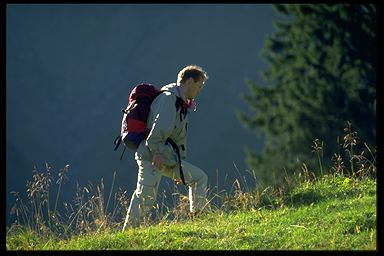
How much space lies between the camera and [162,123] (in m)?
8.77

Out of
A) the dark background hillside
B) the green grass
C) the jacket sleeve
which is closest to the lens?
the green grass

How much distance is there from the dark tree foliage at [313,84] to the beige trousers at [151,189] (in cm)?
1800

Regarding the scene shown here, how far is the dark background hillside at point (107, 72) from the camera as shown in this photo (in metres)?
146

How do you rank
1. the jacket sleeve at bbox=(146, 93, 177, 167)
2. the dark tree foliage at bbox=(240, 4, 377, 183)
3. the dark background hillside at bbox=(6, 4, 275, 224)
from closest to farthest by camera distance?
1. the jacket sleeve at bbox=(146, 93, 177, 167)
2. the dark tree foliage at bbox=(240, 4, 377, 183)
3. the dark background hillside at bbox=(6, 4, 275, 224)

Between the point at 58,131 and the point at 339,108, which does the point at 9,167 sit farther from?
the point at 339,108

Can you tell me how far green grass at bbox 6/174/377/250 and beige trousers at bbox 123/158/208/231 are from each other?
29cm

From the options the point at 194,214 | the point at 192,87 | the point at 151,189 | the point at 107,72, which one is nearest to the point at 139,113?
the point at 192,87

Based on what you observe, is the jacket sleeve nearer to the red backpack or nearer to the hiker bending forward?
the hiker bending forward

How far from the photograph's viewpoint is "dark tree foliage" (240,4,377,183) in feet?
96.0

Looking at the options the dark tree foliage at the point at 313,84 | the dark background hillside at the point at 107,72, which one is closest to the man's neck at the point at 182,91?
the dark tree foliage at the point at 313,84

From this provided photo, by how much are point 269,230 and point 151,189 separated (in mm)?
1607

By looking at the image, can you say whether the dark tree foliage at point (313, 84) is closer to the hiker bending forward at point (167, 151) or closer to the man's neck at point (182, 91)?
the hiker bending forward at point (167, 151)

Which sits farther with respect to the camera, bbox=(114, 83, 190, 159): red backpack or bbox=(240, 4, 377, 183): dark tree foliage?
bbox=(240, 4, 377, 183): dark tree foliage

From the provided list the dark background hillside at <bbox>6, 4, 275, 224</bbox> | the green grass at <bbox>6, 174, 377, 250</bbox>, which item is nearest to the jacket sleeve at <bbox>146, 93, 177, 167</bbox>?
the green grass at <bbox>6, 174, 377, 250</bbox>
